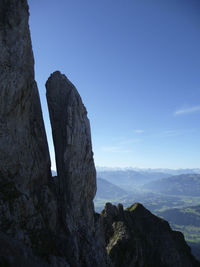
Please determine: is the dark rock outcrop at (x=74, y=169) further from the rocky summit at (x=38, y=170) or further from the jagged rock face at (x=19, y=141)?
the jagged rock face at (x=19, y=141)

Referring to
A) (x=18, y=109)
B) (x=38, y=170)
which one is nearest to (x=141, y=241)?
(x=38, y=170)

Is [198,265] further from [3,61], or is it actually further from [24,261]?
[3,61]

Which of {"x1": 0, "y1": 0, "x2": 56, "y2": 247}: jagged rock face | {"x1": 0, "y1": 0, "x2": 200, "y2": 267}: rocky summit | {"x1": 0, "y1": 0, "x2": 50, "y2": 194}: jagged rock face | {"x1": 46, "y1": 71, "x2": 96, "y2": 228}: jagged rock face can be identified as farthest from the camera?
{"x1": 46, "y1": 71, "x2": 96, "y2": 228}: jagged rock face

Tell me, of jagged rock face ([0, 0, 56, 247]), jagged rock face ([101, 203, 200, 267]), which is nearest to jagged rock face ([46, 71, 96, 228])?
jagged rock face ([0, 0, 56, 247])

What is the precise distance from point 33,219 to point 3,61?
826 inches

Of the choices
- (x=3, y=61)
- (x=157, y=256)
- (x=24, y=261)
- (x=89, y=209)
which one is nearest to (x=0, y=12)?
(x=3, y=61)

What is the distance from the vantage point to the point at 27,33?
1115 inches

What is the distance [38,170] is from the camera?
27875 millimetres

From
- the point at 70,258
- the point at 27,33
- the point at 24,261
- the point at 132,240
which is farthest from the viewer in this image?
the point at 132,240

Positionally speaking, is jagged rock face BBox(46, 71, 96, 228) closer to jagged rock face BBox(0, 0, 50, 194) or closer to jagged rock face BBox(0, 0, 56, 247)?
jagged rock face BBox(0, 0, 56, 247)

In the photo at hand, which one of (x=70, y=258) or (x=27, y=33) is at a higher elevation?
(x=27, y=33)

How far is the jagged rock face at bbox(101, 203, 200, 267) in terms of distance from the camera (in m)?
54.0

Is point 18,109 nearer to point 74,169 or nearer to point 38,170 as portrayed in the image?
point 38,170

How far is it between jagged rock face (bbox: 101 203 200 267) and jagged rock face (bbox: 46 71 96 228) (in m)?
28.2
